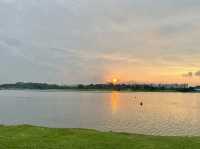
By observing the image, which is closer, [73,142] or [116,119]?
[73,142]

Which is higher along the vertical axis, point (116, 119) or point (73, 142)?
point (73, 142)

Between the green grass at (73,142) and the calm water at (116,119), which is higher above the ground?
the green grass at (73,142)

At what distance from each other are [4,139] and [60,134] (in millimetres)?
3721

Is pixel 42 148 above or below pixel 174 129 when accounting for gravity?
above

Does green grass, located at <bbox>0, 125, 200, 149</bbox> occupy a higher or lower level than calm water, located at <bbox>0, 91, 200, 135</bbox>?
higher

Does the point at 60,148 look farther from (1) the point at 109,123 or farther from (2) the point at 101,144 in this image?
(1) the point at 109,123

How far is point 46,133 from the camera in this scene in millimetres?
22562

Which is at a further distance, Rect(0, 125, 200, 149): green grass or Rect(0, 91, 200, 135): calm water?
Rect(0, 91, 200, 135): calm water

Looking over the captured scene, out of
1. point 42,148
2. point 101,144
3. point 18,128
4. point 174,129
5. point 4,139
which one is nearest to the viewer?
point 42,148

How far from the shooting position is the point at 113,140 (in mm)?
20125

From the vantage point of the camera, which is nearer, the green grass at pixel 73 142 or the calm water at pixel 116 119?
the green grass at pixel 73 142

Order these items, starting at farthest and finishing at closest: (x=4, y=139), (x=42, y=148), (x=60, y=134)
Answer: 1. (x=60, y=134)
2. (x=4, y=139)
3. (x=42, y=148)

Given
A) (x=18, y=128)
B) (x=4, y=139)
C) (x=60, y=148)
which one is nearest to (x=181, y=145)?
(x=60, y=148)

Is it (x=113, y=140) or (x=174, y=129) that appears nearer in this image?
(x=113, y=140)
